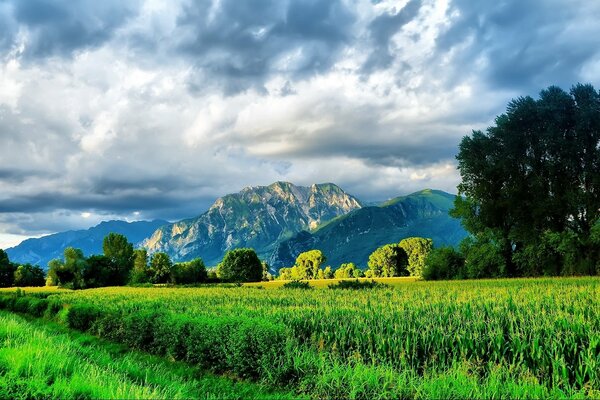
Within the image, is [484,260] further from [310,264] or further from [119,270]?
[310,264]

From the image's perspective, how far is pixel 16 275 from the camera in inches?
4500

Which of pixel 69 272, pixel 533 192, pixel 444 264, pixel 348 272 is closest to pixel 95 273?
pixel 69 272

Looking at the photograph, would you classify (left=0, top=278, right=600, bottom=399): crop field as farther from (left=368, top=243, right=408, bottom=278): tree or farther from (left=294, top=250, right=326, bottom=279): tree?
(left=294, top=250, right=326, bottom=279): tree

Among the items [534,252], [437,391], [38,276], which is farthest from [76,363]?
[38,276]

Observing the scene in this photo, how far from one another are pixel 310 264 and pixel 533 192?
117m

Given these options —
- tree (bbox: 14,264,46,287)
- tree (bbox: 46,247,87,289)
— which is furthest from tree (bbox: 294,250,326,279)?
tree (bbox: 46,247,87,289)

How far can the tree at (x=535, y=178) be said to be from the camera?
4653 centimetres

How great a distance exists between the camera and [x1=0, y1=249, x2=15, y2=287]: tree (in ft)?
377

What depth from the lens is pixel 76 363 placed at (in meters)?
9.81

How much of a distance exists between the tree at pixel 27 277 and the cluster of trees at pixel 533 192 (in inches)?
4117

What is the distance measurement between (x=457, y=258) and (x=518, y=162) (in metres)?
13.6

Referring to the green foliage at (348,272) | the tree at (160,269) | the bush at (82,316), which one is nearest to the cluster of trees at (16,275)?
the tree at (160,269)

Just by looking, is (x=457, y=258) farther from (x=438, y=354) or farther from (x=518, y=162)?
(x=438, y=354)

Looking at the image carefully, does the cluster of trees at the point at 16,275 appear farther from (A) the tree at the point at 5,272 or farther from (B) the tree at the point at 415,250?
(B) the tree at the point at 415,250
